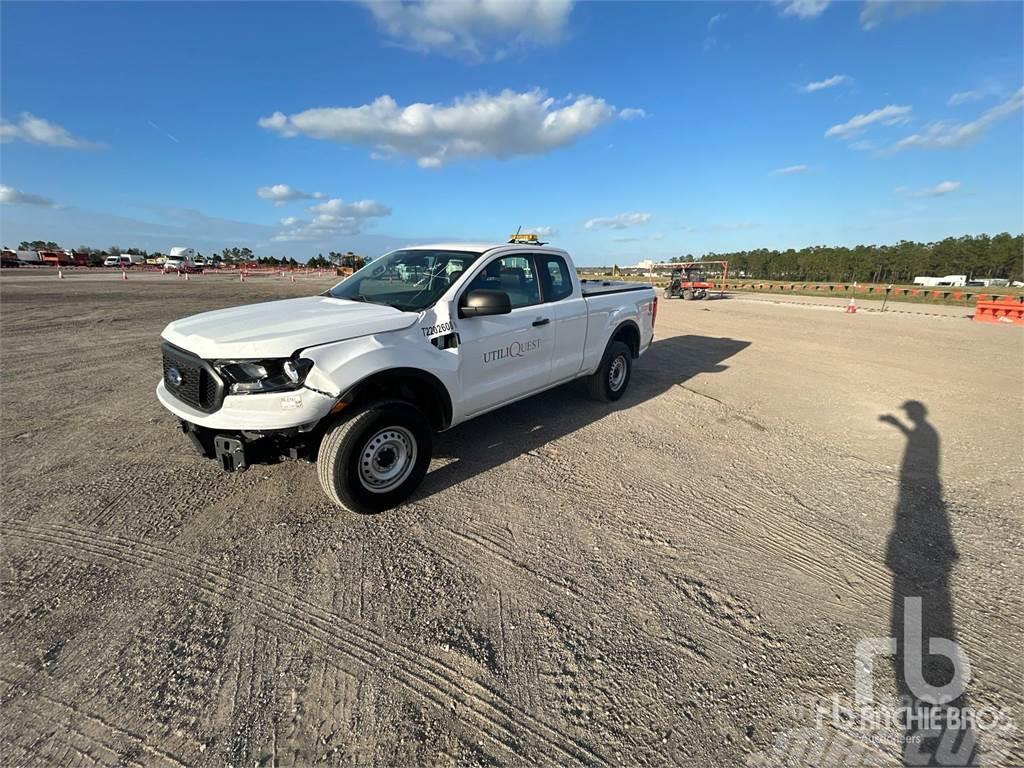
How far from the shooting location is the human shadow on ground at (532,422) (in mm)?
4012

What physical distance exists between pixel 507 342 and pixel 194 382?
7.46 ft

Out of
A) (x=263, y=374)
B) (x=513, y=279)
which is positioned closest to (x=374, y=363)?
(x=263, y=374)

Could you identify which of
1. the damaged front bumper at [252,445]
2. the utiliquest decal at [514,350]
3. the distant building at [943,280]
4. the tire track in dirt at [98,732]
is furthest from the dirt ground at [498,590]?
the distant building at [943,280]

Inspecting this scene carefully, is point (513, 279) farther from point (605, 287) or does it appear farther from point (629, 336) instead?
point (629, 336)

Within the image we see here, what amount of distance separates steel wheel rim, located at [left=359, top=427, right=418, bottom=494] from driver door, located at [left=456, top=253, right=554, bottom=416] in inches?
25.2

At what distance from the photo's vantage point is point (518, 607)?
2443 mm

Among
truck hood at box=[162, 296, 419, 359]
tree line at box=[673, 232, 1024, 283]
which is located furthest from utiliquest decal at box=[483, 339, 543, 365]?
tree line at box=[673, 232, 1024, 283]

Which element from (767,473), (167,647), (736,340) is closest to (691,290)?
(736,340)

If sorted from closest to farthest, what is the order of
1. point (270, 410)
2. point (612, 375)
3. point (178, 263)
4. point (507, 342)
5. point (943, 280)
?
point (270, 410) → point (507, 342) → point (612, 375) → point (178, 263) → point (943, 280)

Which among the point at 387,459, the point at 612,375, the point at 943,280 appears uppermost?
the point at 943,280

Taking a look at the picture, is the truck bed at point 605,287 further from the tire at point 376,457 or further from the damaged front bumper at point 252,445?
the damaged front bumper at point 252,445

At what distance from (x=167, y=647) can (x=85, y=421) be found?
3.74m

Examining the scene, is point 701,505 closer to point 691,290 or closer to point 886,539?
point 886,539

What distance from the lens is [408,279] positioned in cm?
402
